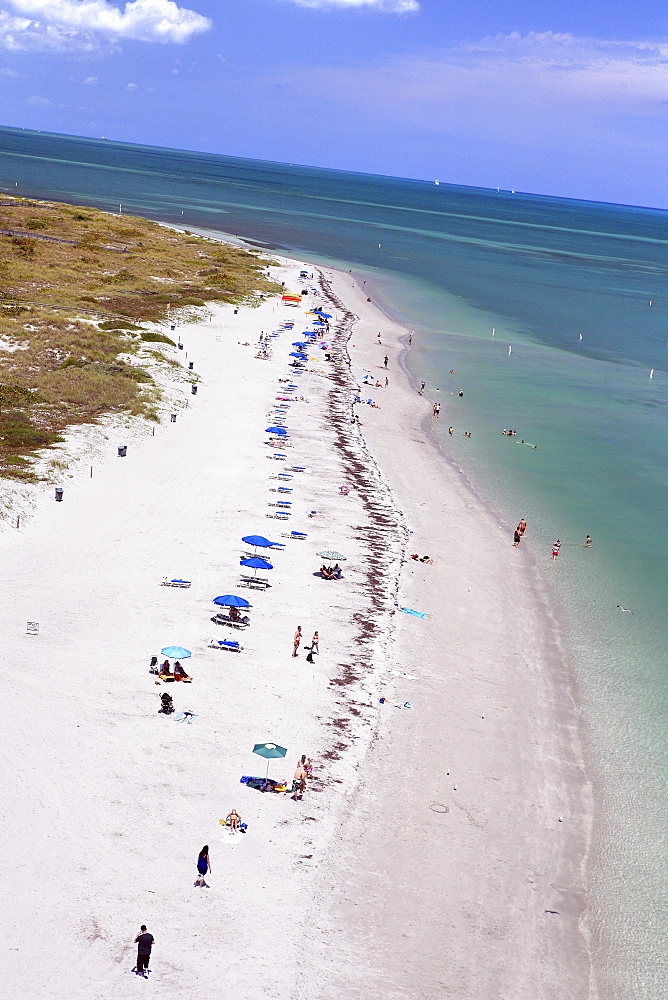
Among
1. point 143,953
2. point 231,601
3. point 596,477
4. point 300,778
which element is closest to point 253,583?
point 231,601

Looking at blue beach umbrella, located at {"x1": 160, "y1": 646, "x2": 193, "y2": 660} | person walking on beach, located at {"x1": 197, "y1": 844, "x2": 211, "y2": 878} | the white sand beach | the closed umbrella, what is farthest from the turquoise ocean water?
blue beach umbrella, located at {"x1": 160, "y1": 646, "x2": 193, "y2": 660}

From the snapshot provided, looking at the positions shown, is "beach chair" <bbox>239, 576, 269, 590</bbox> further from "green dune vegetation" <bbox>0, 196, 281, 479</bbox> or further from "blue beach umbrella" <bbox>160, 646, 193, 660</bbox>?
"green dune vegetation" <bbox>0, 196, 281, 479</bbox>

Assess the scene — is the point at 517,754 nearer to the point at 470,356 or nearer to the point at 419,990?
the point at 419,990

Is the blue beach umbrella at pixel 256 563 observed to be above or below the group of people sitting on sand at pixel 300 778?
above

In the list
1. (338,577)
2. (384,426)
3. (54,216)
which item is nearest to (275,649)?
(338,577)

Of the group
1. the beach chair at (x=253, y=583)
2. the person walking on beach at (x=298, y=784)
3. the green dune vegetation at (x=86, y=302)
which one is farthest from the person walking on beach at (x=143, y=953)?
the green dune vegetation at (x=86, y=302)

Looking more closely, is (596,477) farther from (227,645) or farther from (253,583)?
(227,645)

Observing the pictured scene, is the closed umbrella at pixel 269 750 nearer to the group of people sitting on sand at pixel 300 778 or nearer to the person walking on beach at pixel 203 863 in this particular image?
the group of people sitting on sand at pixel 300 778
